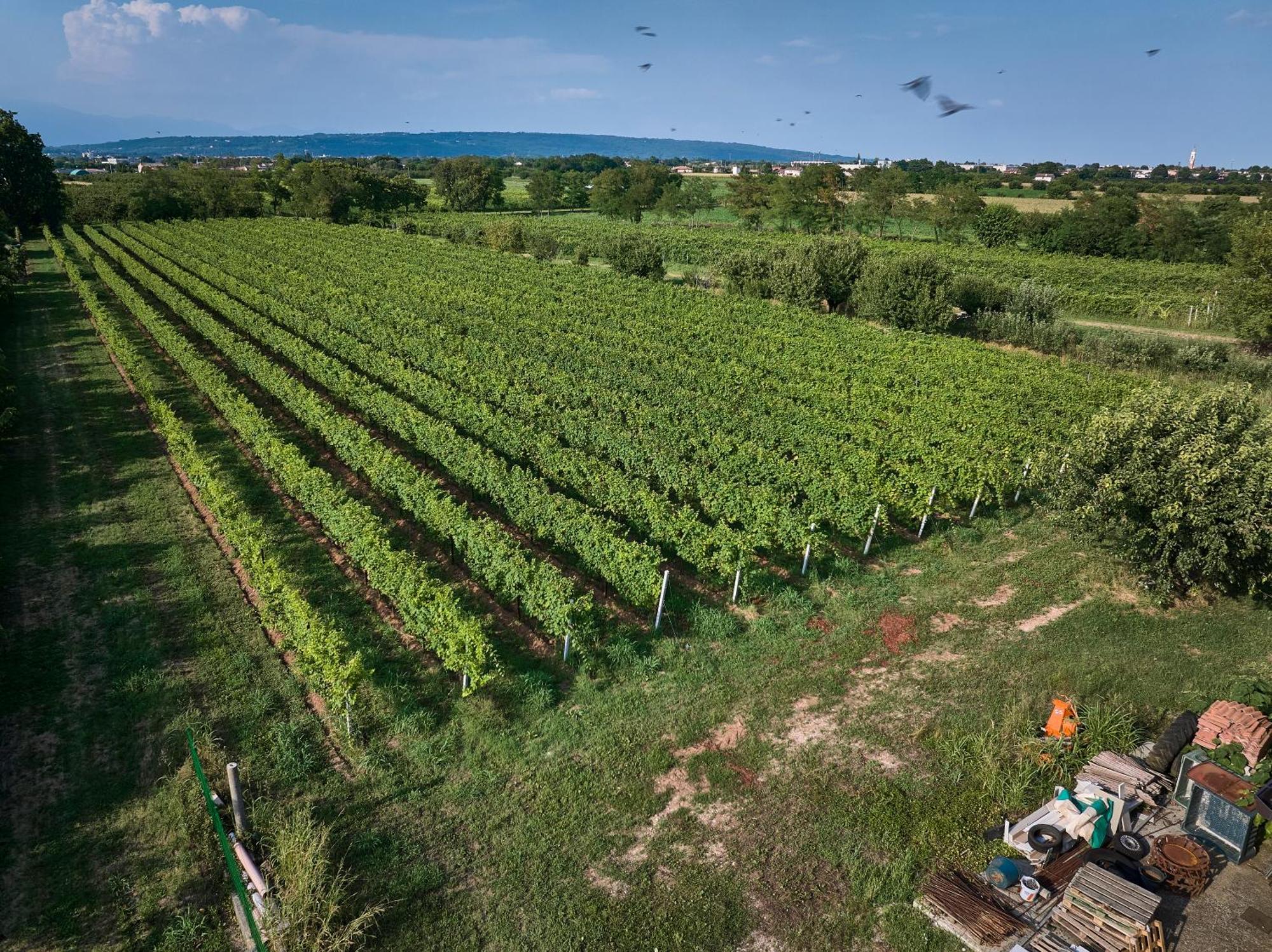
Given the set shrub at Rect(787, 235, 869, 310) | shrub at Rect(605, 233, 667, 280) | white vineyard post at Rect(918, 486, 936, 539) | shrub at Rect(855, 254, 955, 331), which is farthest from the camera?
shrub at Rect(605, 233, 667, 280)

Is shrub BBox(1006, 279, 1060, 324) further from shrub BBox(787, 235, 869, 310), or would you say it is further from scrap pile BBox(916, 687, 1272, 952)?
scrap pile BBox(916, 687, 1272, 952)

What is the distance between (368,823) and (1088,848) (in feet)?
31.8

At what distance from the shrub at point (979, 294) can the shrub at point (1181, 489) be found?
28755 mm

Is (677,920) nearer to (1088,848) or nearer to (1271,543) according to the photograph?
(1088,848)

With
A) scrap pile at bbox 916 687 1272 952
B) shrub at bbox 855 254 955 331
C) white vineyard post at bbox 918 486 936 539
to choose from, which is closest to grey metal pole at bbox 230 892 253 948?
scrap pile at bbox 916 687 1272 952

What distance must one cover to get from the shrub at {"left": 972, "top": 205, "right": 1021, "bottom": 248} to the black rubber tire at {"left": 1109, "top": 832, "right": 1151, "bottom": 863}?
7794 cm

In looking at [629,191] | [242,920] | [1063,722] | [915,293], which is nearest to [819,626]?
[1063,722]

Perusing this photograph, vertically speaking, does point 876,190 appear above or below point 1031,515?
above

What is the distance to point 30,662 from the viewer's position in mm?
12805

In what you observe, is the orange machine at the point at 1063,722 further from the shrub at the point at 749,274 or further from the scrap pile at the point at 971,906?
the shrub at the point at 749,274

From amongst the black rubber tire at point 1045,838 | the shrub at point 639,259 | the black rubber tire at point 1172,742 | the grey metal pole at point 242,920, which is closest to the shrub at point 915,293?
the shrub at point 639,259

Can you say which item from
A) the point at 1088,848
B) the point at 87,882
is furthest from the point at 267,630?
the point at 1088,848

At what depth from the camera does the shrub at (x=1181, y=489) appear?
13.9 meters

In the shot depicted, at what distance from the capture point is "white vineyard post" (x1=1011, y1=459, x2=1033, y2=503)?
20.4 metres
